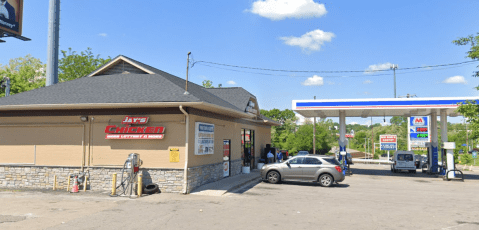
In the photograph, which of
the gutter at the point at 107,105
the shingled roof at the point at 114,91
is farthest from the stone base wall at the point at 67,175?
the shingled roof at the point at 114,91

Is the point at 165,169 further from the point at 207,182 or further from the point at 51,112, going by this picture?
the point at 51,112

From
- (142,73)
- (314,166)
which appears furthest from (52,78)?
(314,166)

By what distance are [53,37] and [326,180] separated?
2599cm

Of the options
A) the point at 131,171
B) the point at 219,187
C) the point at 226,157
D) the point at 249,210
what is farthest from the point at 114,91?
the point at 249,210

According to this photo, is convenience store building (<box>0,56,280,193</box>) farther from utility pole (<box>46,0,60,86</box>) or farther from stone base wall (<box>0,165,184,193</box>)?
utility pole (<box>46,0,60,86</box>)

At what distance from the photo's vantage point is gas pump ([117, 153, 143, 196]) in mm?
13922

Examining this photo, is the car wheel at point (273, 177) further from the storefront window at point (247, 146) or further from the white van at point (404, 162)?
the white van at point (404, 162)

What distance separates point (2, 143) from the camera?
16.2 m

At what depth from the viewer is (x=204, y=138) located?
15.9 meters

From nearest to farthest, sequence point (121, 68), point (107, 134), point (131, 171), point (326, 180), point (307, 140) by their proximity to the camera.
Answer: point (131, 171) → point (107, 134) → point (326, 180) → point (121, 68) → point (307, 140)

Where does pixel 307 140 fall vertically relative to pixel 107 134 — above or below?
below

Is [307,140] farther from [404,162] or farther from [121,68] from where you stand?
[121,68]

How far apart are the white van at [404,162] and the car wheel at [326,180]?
40.8 feet

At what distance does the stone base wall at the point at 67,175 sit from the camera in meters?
14.4
